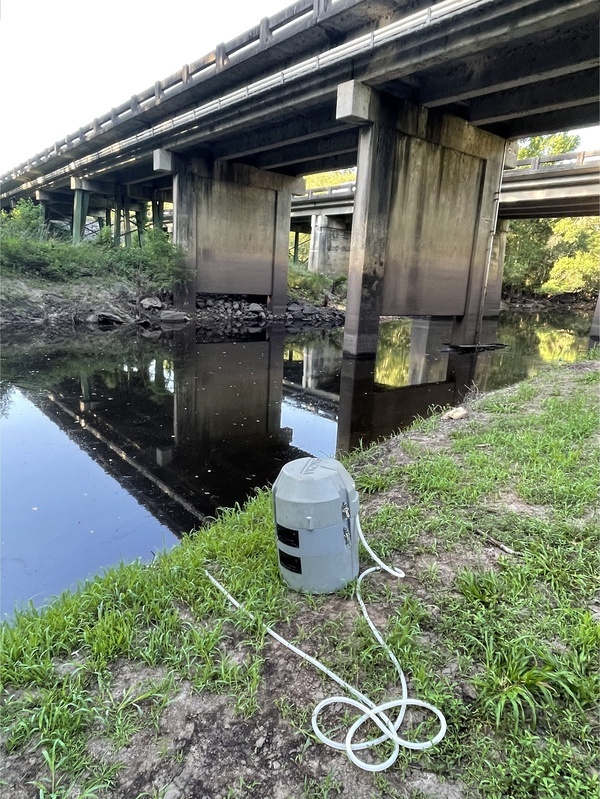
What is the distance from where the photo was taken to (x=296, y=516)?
1.98 m

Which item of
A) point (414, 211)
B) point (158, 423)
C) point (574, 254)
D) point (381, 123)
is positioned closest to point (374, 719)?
point (158, 423)

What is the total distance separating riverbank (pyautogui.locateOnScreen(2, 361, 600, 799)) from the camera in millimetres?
1377

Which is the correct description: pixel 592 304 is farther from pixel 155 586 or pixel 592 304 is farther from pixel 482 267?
pixel 155 586

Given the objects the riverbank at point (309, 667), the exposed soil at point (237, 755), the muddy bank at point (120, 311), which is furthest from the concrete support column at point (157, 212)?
the exposed soil at point (237, 755)

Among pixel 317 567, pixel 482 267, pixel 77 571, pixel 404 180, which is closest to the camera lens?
pixel 317 567

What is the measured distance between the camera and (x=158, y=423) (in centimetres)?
556

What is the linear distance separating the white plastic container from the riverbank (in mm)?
102

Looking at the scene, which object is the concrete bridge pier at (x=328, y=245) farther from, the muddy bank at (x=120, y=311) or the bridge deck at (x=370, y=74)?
the bridge deck at (x=370, y=74)

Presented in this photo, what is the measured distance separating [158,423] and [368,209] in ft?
22.5

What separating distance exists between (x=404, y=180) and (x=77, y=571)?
10.1 meters

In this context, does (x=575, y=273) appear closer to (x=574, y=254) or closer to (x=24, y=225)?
(x=574, y=254)

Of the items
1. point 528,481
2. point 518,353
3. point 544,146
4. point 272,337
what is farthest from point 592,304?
point 528,481

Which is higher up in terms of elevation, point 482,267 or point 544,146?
point 544,146

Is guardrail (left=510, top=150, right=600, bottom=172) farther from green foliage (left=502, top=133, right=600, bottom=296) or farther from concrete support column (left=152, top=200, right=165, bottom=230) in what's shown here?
concrete support column (left=152, top=200, right=165, bottom=230)
